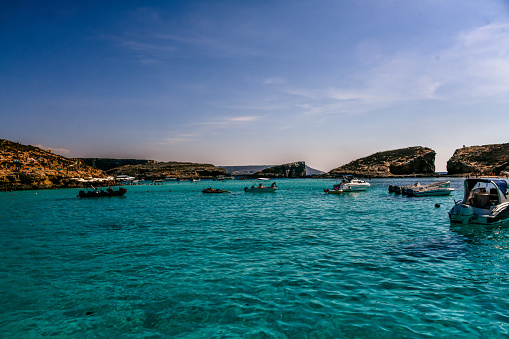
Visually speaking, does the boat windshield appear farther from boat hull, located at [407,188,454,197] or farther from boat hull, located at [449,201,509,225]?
boat hull, located at [407,188,454,197]

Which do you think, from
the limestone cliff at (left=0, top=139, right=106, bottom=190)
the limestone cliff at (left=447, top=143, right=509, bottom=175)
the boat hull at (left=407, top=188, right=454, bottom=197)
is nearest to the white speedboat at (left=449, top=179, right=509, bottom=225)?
the boat hull at (left=407, top=188, right=454, bottom=197)

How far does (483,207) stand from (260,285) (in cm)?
2335

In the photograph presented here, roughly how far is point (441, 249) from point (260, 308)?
494 inches

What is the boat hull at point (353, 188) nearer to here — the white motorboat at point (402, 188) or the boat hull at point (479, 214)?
the white motorboat at point (402, 188)

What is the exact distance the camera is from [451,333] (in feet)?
24.2

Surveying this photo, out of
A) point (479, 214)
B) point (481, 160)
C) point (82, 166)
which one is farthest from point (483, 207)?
point (481, 160)

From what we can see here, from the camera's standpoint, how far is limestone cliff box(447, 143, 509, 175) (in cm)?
14775

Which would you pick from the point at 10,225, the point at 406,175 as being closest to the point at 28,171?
the point at 10,225

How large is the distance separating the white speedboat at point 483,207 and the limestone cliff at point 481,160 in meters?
149

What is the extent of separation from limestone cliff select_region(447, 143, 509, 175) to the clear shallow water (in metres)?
165

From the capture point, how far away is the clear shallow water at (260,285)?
8016 mm

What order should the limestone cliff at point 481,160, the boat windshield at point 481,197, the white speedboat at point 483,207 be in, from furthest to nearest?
the limestone cliff at point 481,160 < the boat windshield at point 481,197 < the white speedboat at point 483,207

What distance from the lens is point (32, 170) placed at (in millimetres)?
96188

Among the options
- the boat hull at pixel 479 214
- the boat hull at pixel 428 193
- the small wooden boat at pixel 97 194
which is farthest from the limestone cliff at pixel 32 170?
the boat hull at pixel 479 214
